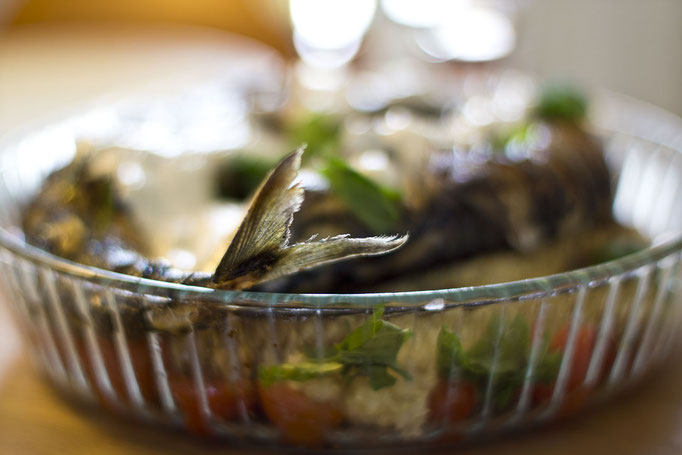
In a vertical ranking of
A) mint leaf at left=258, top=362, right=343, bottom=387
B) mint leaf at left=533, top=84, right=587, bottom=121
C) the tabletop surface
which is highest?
mint leaf at left=533, top=84, right=587, bottom=121

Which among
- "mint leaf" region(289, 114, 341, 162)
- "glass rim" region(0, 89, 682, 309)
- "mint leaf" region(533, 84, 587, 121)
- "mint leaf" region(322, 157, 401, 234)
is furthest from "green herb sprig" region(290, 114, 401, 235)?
"mint leaf" region(533, 84, 587, 121)

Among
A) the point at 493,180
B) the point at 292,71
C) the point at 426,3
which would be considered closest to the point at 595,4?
the point at 426,3

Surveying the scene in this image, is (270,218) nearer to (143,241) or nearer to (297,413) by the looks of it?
(297,413)

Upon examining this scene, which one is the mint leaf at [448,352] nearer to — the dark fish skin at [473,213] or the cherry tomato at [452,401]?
the cherry tomato at [452,401]

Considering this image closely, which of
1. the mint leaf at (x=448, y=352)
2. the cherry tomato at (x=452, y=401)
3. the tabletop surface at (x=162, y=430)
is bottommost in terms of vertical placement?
the tabletop surface at (x=162, y=430)

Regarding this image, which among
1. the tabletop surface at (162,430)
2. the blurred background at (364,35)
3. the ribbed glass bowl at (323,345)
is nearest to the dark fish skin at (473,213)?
the ribbed glass bowl at (323,345)

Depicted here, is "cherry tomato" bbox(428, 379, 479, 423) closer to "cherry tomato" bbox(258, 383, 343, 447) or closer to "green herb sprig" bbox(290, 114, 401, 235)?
"cherry tomato" bbox(258, 383, 343, 447)

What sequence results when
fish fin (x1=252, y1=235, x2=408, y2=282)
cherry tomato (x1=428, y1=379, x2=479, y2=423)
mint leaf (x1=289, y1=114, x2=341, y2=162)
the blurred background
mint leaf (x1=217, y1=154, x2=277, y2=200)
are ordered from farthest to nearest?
the blurred background < mint leaf (x1=289, y1=114, x2=341, y2=162) < mint leaf (x1=217, y1=154, x2=277, y2=200) < cherry tomato (x1=428, y1=379, x2=479, y2=423) < fish fin (x1=252, y1=235, x2=408, y2=282)
